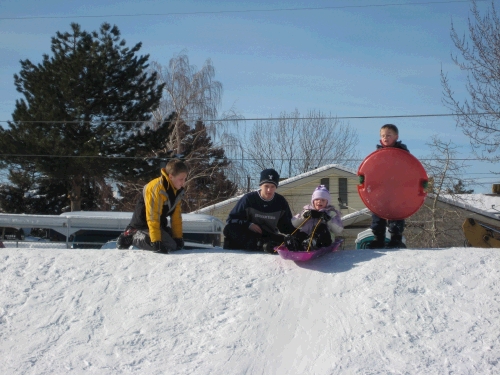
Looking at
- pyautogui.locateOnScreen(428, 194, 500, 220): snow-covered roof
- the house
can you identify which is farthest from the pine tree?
pyautogui.locateOnScreen(428, 194, 500, 220): snow-covered roof

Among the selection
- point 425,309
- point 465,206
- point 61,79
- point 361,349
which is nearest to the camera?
point 361,349

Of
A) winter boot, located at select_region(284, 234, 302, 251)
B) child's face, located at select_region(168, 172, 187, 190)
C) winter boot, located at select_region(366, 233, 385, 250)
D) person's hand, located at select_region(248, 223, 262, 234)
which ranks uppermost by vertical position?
child's face, located at select_region(168, 172, 187, 190)

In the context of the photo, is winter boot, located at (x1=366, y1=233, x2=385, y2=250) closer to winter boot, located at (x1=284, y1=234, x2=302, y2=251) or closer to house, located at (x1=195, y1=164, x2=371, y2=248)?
winter boot, located at (x1=284, y1=234, x2=302, y2=251)

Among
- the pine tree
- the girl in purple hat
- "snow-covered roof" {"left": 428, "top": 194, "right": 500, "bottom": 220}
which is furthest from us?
the pine tree

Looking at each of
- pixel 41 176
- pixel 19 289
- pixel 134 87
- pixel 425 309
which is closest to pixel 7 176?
pixel 41 176

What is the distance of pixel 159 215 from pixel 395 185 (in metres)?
2.67

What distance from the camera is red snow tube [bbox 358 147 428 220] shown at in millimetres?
6594

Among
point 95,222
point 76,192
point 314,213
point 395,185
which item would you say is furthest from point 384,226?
point 76,192

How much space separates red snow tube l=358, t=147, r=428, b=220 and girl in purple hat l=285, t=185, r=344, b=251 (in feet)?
1.80

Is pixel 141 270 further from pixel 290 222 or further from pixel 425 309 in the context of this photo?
pixel 425 309

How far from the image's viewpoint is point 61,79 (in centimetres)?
2642

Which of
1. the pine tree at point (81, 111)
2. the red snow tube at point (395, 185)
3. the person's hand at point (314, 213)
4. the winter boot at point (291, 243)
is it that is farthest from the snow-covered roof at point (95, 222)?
the winter boot at point (291, 243)

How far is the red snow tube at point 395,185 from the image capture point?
6.59 metres

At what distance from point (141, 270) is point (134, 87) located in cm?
2270
